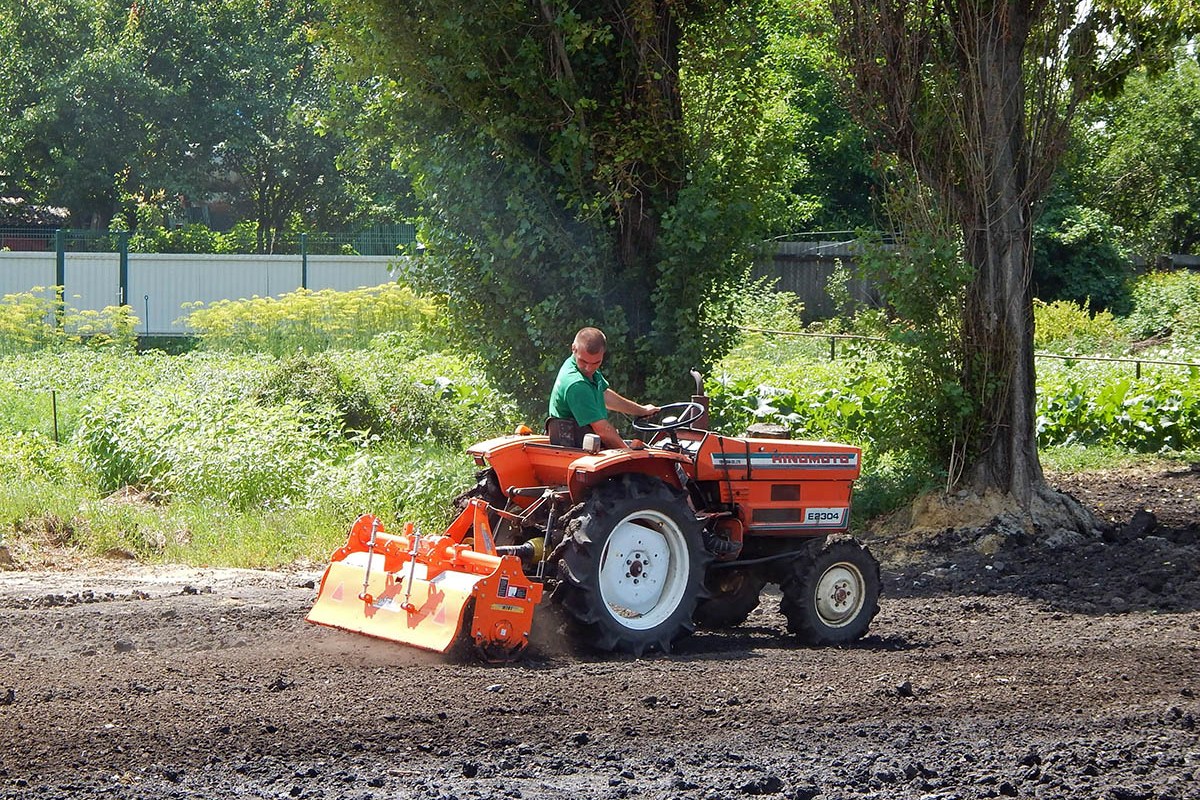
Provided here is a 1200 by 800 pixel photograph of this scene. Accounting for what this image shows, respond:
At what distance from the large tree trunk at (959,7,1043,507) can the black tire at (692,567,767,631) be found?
14.0ft

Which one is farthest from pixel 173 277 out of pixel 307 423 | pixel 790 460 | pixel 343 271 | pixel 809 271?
pixel 790 460

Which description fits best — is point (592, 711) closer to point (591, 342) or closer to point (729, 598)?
point (591, 342)

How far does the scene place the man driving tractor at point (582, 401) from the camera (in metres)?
7.28

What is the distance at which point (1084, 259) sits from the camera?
31.5 meters

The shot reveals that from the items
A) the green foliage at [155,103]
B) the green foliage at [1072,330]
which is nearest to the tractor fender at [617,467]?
the green foliage at [1072,330]

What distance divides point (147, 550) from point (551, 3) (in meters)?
5.39

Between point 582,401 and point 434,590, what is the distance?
127cm

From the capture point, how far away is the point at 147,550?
10.7 metres

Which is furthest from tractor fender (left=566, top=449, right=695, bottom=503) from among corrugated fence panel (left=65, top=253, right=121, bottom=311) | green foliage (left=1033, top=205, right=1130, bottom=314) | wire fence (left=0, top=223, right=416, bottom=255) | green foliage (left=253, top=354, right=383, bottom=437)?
green foliage (left=1033, top=205, right=1130, bottom=314)

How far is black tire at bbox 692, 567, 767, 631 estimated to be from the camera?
8047 mm

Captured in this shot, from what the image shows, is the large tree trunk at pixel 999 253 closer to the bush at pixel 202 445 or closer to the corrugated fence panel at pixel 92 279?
the bush at pixel 202 445

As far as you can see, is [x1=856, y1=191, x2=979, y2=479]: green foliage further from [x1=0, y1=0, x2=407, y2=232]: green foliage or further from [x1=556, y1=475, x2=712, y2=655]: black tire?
[x1=0, y1=0, x2=407, y2=232]: green foliage

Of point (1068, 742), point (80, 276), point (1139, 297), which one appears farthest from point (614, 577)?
point (1139, 297)

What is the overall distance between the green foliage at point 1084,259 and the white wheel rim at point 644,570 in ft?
85.7
